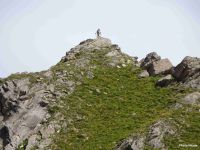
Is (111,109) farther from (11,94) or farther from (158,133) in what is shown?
(11,94)

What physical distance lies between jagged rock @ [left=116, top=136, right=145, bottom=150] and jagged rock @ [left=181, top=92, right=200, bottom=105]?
31.2ft

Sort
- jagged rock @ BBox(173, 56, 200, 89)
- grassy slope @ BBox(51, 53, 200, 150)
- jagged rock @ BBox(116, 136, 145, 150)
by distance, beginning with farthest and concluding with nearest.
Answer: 1. jagged rock @ BBox(173, 56, 200, 89)
2. grassy slope @ BBox(51, 53, 200, 150)
3. jagged rock @ BBox(116, 136, 145, 150)

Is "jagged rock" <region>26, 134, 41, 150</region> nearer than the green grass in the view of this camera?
No

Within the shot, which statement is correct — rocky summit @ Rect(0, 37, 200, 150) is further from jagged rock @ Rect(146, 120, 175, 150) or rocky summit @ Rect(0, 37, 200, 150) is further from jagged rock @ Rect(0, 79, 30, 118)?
jagged rock @ Rect(0, 79, 30, 118)

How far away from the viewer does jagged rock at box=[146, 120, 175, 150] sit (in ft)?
135

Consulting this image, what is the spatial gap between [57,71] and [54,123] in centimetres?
1114

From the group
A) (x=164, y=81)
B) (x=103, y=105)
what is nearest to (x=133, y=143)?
(x=103, y=105)

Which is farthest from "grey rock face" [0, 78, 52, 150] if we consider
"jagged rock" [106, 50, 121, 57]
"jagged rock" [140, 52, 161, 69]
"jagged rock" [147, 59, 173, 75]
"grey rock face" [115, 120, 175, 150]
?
"jagged rock" [140, 52, 161, 69]

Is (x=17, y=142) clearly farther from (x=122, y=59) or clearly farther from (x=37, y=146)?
(x=122, y=59)

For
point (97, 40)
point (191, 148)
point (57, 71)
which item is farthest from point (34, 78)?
point (191, 148)

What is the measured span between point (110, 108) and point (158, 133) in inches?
437

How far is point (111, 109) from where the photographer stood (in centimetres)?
5219

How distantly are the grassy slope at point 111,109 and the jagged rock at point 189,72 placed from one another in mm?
2171

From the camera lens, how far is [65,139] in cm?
4753
